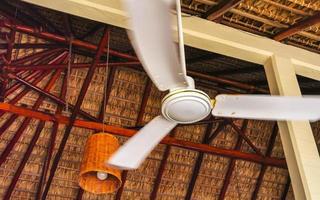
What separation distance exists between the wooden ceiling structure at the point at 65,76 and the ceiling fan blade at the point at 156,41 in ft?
4.39

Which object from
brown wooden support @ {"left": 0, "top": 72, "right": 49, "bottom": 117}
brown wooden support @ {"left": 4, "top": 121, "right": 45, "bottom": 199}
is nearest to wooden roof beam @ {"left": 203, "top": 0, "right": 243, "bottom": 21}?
brown wooden support @ {"left": 0, "top": 72, "right": 49, "bottom": 117}

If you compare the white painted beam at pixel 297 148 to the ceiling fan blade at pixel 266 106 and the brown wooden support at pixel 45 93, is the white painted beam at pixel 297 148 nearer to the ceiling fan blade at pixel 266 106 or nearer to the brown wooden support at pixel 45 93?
the ceiling fan blade at pixel 266 106

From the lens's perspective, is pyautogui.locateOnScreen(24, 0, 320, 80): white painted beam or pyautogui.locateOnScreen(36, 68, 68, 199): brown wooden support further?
pyautogui.locateOnScreen(36, 68, 68, 199): brown wooden support

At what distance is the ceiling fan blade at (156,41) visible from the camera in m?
1.66

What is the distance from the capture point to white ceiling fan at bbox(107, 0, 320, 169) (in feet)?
5.70

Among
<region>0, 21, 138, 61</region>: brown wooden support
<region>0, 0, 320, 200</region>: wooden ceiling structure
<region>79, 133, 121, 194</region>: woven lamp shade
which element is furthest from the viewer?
<region>0, 21, 138, 61</region>: brown wooden support

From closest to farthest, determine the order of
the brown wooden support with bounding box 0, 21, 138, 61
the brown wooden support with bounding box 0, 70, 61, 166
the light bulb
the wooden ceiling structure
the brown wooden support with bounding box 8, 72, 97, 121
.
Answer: the light bulb
the wooden ceiling structure
the brown wooden support with bounding box 0, 21, 138, 61
the brown wooden support with bounding box 8, 72, 97, 121
the brown wooden support with bounding box 0, 70, 61, 166

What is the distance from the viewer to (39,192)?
18.5 ft

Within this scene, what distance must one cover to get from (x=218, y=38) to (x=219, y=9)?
0.94ft

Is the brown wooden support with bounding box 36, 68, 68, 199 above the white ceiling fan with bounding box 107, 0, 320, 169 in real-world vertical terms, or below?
above

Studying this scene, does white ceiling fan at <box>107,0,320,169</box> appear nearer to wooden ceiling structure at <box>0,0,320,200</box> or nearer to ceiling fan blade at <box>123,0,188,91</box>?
ceiling fan blade at <box>123,0,188,91</box>

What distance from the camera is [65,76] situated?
5.25m

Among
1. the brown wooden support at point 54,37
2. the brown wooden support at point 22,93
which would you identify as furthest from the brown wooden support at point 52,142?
the brown wooden support at point 54,37

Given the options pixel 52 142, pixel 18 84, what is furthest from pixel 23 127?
pixel 18 84
